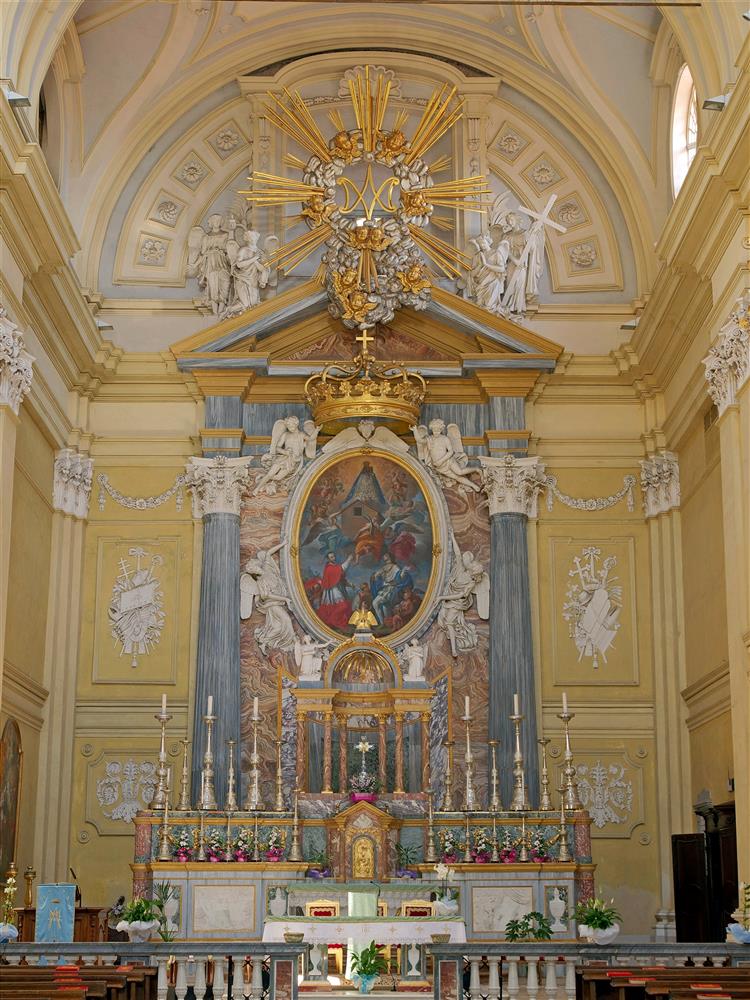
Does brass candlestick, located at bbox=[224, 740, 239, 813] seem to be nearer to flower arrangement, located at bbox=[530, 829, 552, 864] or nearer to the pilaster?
flower arrangement, located at bbox=[530, 829, 552, 864]

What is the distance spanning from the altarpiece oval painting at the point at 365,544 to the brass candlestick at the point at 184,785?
7.77 ft

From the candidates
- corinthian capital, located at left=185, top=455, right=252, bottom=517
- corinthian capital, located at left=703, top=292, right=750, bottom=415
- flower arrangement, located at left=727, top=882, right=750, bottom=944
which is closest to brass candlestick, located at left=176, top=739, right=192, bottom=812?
corinthian capital, located at left=185, top=455, right=252, bottom=517

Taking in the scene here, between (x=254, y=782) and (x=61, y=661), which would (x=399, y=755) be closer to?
(x=254, y=782)

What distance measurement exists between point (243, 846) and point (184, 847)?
0.64m

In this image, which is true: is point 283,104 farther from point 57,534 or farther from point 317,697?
point 317,697

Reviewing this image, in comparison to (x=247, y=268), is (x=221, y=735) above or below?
below

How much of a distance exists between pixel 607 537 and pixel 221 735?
589 centimetres

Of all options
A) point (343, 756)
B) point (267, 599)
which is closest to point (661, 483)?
point (267, 599)

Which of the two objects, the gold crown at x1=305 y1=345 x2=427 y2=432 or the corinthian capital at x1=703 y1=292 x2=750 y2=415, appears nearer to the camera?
the corinthian capital at x1=703 y1=292 x2=750 y2=415

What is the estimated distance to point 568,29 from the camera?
21.2 metres

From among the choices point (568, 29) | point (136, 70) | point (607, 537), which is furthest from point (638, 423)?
point (136, 70)

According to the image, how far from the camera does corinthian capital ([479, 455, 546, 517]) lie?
21000mm

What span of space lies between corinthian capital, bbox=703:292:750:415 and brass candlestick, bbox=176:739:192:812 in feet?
24.3

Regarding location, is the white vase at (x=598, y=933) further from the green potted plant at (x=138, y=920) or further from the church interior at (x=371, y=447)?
→ the green potted plant at (x=138, y=920)
